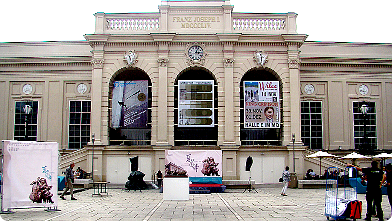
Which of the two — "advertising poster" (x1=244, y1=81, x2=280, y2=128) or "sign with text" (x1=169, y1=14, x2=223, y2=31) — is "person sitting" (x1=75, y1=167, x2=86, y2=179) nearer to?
"advertising poster" (x1=244, y1=81, x2=280, y2=128)

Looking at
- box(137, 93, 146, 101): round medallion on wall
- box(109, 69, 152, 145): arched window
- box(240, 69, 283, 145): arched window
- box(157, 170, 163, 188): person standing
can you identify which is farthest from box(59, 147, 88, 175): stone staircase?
box(240, 69, 283, 145): arched window

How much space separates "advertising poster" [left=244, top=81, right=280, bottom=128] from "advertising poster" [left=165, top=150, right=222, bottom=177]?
7.42m

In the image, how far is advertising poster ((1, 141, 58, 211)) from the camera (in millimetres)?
17109

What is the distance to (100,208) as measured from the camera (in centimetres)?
1939

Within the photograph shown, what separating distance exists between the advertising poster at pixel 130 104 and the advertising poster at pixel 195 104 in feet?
9.86

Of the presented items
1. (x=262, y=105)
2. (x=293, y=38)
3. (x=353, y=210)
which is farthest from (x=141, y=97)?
(x=353, y=210)

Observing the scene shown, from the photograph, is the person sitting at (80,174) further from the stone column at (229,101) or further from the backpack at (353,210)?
the backpack at (353,210)

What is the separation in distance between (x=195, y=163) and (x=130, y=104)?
9.61 m

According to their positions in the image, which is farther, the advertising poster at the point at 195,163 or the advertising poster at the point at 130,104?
the advertising poster at the point at 130,104

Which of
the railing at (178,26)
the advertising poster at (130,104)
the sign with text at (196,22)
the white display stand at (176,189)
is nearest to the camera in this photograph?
the white display stand at (176,189)

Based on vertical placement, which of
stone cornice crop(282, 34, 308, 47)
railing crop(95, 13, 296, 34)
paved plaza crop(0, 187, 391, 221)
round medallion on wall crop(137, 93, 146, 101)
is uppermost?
railing crop(95, 13, 296, 34)

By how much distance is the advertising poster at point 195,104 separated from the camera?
37.8m

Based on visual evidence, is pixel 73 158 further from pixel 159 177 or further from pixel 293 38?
pixel 293 38

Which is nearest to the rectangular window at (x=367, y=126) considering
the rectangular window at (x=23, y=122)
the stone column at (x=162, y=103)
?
the stone column at (x=162, y=103)
